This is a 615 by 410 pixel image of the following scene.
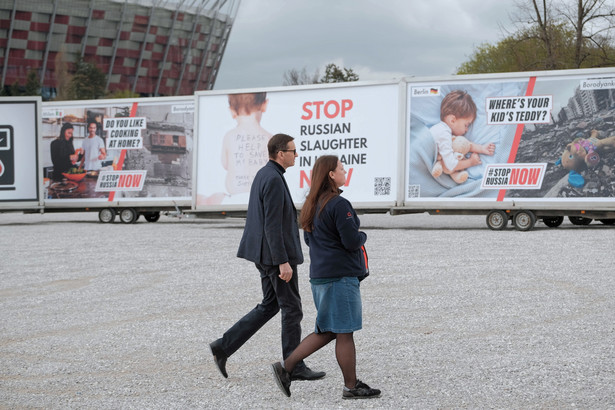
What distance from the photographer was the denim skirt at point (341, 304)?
4949 millimetres

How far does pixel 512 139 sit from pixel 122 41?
248 feet

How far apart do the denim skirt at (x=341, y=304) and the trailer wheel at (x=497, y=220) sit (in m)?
13.6

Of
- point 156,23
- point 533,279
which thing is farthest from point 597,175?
point 156,23

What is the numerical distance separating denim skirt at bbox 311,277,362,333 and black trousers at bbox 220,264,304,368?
1.51ft

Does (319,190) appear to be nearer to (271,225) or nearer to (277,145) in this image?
(271,225)

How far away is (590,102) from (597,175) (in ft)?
5.17

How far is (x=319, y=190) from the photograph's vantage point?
504 cm

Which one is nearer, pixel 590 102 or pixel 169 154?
pixel 590 102

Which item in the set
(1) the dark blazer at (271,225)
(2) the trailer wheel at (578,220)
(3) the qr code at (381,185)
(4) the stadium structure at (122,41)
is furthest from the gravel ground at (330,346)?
(4) the stadium structure at (122,41)

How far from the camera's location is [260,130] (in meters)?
20.4

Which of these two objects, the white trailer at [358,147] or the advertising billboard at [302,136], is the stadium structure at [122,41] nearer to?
the white trailer at [358,147]

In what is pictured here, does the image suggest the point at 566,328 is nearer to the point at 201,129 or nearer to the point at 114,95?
the point at 201,129

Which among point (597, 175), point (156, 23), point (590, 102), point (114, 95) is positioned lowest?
point (597, 175)

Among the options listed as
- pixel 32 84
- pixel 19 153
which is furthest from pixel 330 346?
pixel 32 84
